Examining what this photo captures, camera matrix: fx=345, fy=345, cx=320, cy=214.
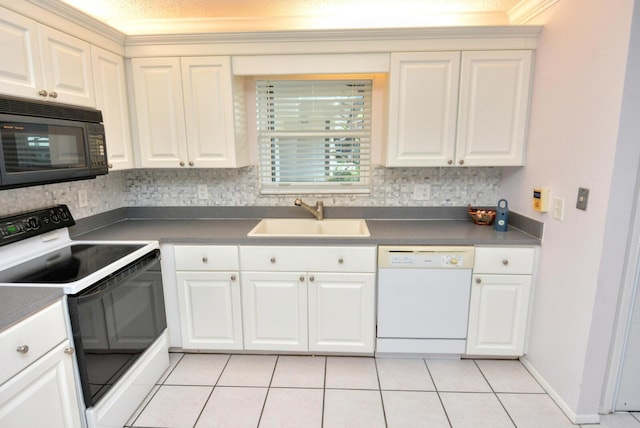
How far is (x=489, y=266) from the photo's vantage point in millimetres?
2104

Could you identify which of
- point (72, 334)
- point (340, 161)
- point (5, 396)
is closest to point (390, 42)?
point (340, 161)

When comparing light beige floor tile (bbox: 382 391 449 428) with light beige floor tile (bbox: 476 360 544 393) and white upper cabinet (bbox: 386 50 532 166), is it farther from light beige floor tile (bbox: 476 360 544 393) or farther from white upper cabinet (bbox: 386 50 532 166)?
white upper cabinet (bbox: 386 50 532 166)

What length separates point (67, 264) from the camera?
1690 mm

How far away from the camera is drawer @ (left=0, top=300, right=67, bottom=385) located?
1.13 meters

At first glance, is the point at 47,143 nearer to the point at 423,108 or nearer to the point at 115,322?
the point at 115,322

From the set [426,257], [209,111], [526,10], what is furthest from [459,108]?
[209,111]

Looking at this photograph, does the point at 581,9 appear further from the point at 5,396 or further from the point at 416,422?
the point at 5,396

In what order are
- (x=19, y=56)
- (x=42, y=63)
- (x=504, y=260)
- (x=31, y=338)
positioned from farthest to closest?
(x=504, y=260), (x=42, y=63), (x=19, y=56), (x=31, y=338)

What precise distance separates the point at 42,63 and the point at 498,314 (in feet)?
9.29

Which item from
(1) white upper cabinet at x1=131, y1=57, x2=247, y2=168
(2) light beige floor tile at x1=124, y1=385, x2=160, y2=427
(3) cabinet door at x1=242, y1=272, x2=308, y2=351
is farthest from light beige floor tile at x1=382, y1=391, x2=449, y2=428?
(1) white upper cabinet at x1=131, y1=57, x2=247, y2=168

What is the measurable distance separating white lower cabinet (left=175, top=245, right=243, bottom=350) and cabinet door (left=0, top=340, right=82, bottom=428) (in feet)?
2.69

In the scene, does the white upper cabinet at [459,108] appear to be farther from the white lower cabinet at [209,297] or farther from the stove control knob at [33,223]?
the stove control knob at [33,223]

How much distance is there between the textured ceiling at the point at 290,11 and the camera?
216cm

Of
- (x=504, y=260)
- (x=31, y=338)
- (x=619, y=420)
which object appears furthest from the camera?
(x=504, y=260)
